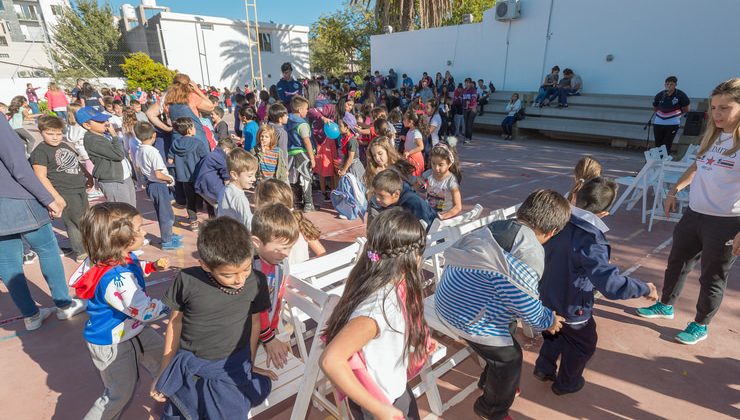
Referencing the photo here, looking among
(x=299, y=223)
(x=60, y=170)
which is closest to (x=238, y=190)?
(x=299, y=223)

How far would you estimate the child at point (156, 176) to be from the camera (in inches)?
188

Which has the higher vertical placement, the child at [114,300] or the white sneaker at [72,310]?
the child at [114,300]

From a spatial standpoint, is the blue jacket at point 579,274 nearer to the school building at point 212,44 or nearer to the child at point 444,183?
the child at point 444,183

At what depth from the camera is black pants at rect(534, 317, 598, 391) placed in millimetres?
2441

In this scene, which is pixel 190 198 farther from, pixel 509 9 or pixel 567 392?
pixel 509 9

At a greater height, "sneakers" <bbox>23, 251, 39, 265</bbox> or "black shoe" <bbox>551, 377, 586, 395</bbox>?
"black shoe" <bbox>551, 377, 586, 395</bbox>

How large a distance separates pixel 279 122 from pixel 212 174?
1.50 meters

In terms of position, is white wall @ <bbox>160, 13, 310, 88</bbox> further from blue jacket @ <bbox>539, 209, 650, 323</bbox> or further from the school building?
blue jacket @ <bbox>539, 209, 650, 323</bbox>

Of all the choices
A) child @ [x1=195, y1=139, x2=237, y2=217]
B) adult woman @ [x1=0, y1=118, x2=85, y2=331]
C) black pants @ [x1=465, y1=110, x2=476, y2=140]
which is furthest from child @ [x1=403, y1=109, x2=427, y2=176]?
black pants @ [x1=465, y1=110, x2=476, y2=140]

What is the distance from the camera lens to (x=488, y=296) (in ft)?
6.35

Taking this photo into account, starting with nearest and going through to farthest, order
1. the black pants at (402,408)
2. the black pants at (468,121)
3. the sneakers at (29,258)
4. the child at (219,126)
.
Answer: the black pants at (402,408) < the sneakers at (29,258) < the child at (219,126) < the black pants at (468,121)

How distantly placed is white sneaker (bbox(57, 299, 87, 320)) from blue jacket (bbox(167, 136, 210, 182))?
213cm

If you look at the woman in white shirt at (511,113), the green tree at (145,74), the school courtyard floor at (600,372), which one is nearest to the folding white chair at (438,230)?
the school courtyard floor at (600,372)

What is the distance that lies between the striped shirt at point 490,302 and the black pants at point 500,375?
68mm
